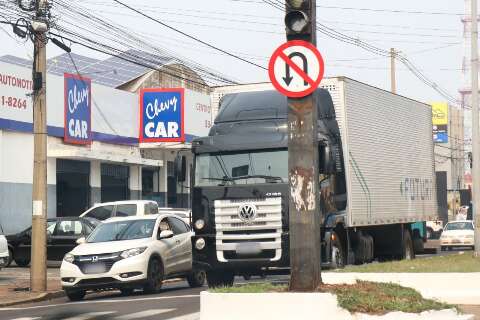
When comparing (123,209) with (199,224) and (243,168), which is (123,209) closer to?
(199,224)

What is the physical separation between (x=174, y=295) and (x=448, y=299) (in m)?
5.87

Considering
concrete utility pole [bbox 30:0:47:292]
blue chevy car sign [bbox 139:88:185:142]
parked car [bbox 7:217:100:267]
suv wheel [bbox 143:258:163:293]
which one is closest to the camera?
suv wheel [bbox 143:258:163:293]

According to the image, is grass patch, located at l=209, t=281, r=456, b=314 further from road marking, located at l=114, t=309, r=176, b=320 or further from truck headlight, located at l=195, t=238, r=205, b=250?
truck headlight, located at l=195, t=238, r=205, b=250

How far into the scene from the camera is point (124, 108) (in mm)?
42375

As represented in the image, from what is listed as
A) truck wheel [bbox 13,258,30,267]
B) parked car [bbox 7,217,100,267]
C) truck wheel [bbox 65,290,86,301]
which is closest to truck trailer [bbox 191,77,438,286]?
truck wheel [bbox 65,290,86,301]

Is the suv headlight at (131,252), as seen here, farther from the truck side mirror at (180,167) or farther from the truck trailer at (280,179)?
the truck side mirror at (180,167)

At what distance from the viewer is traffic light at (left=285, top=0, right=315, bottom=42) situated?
1244cm

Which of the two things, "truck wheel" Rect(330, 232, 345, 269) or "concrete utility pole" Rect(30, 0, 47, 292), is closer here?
"truck wheel" Rect(330, 232, 345, 269)

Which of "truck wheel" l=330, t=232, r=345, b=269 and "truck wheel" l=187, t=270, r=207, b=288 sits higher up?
"truck wheel" l=330, t=232, r=345, b=269

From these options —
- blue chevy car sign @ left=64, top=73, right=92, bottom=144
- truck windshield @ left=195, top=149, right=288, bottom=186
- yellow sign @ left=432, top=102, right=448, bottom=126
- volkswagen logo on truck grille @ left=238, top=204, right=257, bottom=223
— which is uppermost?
yellow sign @ left=432, top=102, right=448, bottom=126

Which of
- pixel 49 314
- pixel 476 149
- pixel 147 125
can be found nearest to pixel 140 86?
pixel 147 125

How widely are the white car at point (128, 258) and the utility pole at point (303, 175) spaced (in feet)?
25.3

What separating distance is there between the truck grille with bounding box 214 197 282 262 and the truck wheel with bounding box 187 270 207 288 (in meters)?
4.24

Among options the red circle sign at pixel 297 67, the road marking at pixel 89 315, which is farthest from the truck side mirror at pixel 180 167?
the red circle sign at pixel 297 67
